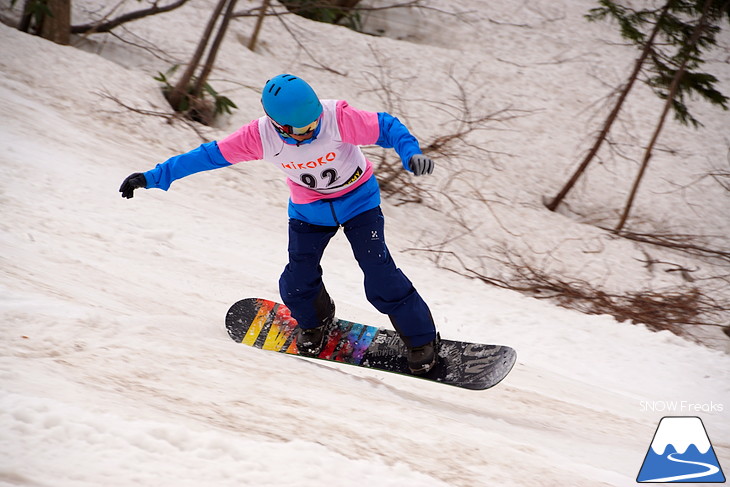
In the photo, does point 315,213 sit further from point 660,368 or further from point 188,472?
point 660,368

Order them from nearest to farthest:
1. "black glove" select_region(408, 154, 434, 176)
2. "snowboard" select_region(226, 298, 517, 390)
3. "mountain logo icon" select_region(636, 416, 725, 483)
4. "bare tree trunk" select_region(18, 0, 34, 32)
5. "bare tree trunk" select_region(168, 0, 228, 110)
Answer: "mountain logo icon" select_region(636, 416, 725, 483) < "black glove" select_region(408, 154, 434, 176) < "snowboard" select_region(226, 298, 517, 390) < "bare tree trunk" select_region(168, 0, 228, 110) < "bare tree trunk" select_region(18, 0, 34, 32)

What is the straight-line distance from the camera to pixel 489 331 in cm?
584

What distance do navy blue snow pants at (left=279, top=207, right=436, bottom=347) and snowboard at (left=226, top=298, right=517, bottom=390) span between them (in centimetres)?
25

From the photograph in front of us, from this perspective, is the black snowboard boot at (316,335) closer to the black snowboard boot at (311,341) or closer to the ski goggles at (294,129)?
the black snowboard boot at (311,341)

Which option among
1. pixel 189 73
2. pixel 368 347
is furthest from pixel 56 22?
pixel 368 347

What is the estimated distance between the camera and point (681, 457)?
3299 millimetres

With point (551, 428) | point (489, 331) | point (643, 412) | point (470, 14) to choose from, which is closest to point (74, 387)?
point (551, 428)

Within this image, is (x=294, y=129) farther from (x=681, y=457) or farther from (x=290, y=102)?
(x=681, y=457)

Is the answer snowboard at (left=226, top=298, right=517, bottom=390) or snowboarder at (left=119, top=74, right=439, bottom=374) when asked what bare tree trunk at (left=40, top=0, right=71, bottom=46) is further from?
snowboarder at (left=119, top=74, right=439, bottom=374)

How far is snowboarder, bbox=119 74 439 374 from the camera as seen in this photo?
3492 mm

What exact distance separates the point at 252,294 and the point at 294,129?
230 centimetres

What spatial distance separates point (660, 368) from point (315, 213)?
3532mm

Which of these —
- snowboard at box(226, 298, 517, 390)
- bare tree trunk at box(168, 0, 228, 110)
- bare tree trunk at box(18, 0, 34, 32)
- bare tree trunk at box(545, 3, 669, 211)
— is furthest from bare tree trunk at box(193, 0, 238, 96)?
bare tree trunk at box(545, 3, 669, 211)

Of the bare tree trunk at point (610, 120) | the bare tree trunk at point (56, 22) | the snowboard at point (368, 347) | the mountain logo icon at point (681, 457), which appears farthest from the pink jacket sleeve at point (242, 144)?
the bare tree trunk at point (610, 120)
